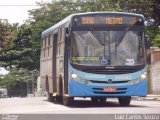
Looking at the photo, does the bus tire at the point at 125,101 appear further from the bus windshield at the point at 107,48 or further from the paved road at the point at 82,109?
the bus windshield at the point at 107,48

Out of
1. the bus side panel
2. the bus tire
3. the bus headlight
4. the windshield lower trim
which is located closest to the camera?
the windshield lower trim

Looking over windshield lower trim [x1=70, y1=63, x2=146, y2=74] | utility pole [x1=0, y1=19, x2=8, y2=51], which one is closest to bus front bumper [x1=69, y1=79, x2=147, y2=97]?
windshield lower trim [x1=70, y1=63, x2=146, y2=74]

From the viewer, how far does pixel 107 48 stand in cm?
1917

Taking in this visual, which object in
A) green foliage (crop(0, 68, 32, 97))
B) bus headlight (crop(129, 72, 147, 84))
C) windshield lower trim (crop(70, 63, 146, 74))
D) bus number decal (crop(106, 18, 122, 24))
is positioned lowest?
green foliage (crop(0, 68, 32, 97))

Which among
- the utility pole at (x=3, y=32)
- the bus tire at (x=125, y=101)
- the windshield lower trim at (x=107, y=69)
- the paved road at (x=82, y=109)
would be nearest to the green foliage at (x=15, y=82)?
the utility pole at (x=3, y=32)

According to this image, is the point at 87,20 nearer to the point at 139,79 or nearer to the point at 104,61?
the point at 104,61

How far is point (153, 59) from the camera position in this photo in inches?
1715

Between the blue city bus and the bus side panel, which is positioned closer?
the blue city bus

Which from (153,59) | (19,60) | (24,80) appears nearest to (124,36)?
(153,59)

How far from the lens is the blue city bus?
19.1 meters

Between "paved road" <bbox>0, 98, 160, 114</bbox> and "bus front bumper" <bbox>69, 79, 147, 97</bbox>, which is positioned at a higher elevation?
"bus front bumper" <bbox>69, 79, 147, 97</bbox>

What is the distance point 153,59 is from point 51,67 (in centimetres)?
2147

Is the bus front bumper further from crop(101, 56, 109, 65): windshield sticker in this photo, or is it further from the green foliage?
the green foliage

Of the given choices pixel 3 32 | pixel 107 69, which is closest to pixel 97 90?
pixel 107 69
